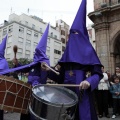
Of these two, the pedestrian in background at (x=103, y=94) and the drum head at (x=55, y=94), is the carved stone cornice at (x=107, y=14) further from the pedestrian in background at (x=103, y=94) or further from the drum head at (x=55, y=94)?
the drum head at (x=55, y=94)

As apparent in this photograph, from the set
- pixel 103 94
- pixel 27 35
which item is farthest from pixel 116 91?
pixel 27 35

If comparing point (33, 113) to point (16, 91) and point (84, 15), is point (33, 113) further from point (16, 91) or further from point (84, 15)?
point (84, 15)

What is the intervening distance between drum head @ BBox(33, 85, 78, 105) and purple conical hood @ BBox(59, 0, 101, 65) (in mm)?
433

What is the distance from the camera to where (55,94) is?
2.69 m

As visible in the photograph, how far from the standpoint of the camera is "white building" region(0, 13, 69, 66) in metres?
48.2

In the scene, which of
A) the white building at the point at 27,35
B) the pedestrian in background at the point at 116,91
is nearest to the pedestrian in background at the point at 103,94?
the pedestrian in background at the point at 116,91

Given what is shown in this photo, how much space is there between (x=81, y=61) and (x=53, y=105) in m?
0.78

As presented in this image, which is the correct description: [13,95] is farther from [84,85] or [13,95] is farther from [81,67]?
[84,85]

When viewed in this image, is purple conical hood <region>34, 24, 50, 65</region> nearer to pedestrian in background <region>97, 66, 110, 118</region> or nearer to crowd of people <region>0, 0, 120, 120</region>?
crowd of people <region>0, 0, 120, 120</region>

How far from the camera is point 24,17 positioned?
5256 centimetres

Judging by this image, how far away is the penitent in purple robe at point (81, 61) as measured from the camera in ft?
9.13

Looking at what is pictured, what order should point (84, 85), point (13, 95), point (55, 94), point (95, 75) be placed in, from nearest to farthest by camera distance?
point (84, 85)
point (55, 94)
point (95, 75)
point (13, 95)

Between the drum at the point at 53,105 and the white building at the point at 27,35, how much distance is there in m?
44.9

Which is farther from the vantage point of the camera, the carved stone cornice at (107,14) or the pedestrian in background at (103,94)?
the carved stone cornice at (107,14)
